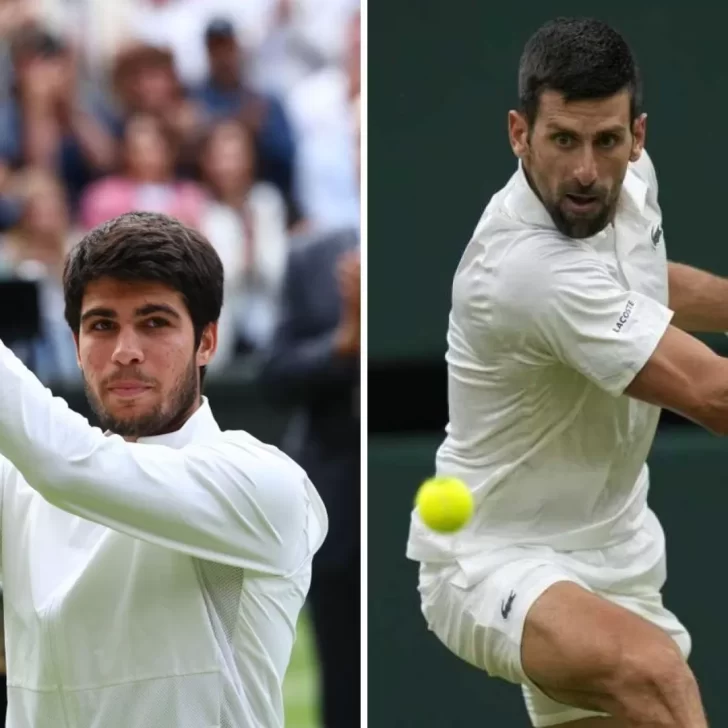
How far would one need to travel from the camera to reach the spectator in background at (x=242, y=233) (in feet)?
18.2

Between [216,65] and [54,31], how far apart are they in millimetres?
711

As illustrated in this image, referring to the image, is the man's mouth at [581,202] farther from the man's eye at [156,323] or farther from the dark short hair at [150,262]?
the man's eye at [156,323]

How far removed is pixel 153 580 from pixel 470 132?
7.03ft

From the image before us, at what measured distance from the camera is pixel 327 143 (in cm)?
564

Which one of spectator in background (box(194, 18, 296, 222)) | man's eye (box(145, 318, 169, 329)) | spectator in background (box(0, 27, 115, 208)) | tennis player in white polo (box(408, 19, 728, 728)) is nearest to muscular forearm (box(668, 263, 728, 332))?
tennis player in white polo (box(408, 19, 728, 728))

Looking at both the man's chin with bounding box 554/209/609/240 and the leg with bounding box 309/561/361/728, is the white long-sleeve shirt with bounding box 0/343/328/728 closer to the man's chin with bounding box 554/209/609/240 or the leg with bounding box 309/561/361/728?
the man's chin with bounding box 554/209/609/240

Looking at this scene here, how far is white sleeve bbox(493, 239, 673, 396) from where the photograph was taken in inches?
100

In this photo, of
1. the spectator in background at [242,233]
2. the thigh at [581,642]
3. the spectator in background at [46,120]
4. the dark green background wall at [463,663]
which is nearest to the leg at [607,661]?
the thigh at [581,642]

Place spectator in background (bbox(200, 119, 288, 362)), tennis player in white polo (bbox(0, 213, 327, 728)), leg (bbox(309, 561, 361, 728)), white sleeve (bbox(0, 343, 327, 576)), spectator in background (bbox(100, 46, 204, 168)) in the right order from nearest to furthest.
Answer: white sleeve (bbox(0, 343, 327, 576)), tennis player in white polo (bbox(0, 213, 327, 728)), leg (bbox(309, 561, 361, 728)), spectator in background (bbox(200, 119, 288, 362)), spectator in background (bbox(100, 46, 204, 168))

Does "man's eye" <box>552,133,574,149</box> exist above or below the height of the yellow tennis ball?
above

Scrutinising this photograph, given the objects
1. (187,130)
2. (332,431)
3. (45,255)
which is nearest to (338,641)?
(332,431)

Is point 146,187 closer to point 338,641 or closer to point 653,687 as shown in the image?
point 338,641

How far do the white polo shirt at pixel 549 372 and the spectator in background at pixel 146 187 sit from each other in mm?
3036

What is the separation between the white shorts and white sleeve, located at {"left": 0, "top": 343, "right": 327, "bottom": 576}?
67 centimetres
